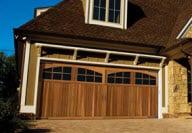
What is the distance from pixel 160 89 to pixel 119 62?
7.84 feet

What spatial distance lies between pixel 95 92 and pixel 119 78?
137 centimetres

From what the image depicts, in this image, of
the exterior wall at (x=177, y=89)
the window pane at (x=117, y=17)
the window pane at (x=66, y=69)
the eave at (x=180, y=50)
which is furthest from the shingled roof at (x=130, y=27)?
the window pane at (x=66, y=69)

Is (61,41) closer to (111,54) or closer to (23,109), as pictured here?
(111,54)

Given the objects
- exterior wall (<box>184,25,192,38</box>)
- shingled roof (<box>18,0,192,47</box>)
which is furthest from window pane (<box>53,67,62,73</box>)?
exterior wall (<box>184,25,192,38</box>)

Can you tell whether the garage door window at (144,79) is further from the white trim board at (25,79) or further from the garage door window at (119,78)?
the white trim board at (25,79)

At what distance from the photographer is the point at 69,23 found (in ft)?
45.4

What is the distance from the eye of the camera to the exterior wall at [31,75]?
40.3 feet

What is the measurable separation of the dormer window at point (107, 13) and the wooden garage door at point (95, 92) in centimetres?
233

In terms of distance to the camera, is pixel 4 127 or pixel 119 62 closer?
pixel 4 127

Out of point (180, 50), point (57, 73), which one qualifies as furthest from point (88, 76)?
point (180, 50)

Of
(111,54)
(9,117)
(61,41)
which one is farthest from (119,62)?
(9,117)

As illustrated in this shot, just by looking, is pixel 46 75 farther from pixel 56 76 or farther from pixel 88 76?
pixel 88 76

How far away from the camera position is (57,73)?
513 inches

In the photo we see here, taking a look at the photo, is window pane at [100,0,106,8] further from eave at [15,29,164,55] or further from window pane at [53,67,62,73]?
window pane at [53,67,62,73]
